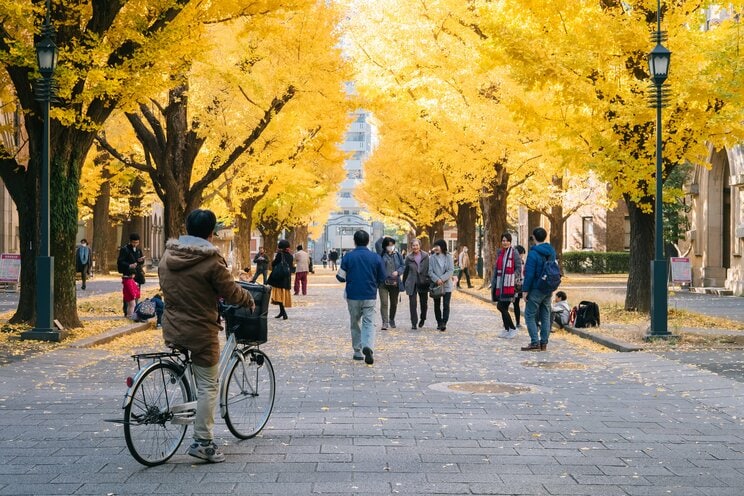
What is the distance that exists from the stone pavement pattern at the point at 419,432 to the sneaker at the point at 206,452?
9 centimetres

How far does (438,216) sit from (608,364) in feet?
148

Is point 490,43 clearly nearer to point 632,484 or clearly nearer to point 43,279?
point 43,279

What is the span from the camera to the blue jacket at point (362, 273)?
14109 millimetres

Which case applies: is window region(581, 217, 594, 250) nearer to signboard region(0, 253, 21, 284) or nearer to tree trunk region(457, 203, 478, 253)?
tree trunk region(457, 203, 478, 253)

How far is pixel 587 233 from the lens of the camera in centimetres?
6125

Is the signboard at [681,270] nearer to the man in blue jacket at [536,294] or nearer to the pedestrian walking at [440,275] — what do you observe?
the man in blue jacket at [536,294]

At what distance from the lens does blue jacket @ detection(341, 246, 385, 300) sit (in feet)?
46.3

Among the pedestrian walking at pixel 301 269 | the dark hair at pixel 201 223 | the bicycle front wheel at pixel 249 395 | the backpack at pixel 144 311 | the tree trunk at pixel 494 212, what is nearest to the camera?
the dark hair at pixel 201 223

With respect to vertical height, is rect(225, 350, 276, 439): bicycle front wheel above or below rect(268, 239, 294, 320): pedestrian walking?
below

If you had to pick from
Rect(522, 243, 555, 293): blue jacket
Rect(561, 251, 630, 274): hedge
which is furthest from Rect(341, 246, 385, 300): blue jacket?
Rect(561, 251, 630, 274): hedge

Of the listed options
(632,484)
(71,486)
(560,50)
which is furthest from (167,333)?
(560,50)

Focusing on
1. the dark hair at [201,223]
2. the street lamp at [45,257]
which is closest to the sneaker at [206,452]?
the dark hair at [201,223]

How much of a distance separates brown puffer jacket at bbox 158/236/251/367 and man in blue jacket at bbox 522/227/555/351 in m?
9.19

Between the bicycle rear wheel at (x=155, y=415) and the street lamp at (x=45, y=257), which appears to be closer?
the bicycle rear wheel at (x=155, y=415)
